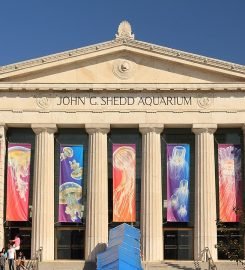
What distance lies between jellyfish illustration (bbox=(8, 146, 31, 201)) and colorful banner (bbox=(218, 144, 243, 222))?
11.5 m

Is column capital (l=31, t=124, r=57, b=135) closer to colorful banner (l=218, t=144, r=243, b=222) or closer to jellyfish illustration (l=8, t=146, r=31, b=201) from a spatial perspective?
jellyfish illustration (l=8, t=146, r=31, b=201)

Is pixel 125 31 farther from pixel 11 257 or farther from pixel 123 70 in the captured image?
pixel 11 257

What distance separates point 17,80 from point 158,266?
551 inches

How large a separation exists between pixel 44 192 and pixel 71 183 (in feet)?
5.51

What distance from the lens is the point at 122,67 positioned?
41062 millimetres

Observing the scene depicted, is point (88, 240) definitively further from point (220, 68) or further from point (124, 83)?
point (220, 68)

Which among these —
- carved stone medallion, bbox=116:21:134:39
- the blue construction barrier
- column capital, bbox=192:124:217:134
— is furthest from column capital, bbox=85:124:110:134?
the blue construction barrier

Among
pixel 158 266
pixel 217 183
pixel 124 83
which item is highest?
pixel 124 83

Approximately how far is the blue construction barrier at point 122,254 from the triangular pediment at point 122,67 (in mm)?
10240

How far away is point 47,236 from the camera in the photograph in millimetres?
39688

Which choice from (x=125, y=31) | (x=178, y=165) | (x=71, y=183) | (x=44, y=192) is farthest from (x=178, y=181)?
(x=125, y=31)

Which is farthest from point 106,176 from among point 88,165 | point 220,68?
point 220,68

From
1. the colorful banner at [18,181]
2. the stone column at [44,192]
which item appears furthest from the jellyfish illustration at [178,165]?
the colorful banner at [18,181]

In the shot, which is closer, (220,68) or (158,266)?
(158,266)
